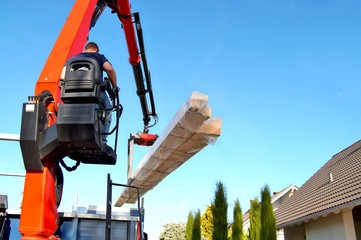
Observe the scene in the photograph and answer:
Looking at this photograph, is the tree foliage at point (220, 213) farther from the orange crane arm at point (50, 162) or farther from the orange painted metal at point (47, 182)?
the orange painted metal at point (47, 182)

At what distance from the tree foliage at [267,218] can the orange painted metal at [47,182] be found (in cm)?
872

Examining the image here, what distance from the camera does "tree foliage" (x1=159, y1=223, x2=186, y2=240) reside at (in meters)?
19.9

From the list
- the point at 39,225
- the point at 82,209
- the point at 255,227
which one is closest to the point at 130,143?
the point at 82,209

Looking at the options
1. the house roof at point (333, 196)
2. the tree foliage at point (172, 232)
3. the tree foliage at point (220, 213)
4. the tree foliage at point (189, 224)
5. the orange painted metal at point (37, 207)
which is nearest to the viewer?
the orange painted metal at point (37, 207)

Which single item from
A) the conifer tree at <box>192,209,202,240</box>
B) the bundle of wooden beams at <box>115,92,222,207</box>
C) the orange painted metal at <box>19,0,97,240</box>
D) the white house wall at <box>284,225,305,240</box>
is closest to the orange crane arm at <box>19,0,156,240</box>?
the orange painted metal at <box>19,0,97,240</box>

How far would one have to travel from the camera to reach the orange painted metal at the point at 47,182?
284 cm

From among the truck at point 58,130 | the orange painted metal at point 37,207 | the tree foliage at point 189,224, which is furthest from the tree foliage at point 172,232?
the orange painted metal at point 37,207

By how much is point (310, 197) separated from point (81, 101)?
13056mm

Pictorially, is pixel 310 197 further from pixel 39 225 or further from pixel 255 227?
pixel 39 225

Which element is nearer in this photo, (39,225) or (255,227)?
(39,225)

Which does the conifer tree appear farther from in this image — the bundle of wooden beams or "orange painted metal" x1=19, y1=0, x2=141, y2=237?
"orange painted metal" x1=19, y1=0, x2=141, y2=237

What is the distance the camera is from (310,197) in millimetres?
14570

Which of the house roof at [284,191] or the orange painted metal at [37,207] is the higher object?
the house roof at [284,191]

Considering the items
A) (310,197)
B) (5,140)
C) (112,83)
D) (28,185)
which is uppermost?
(310,197)
